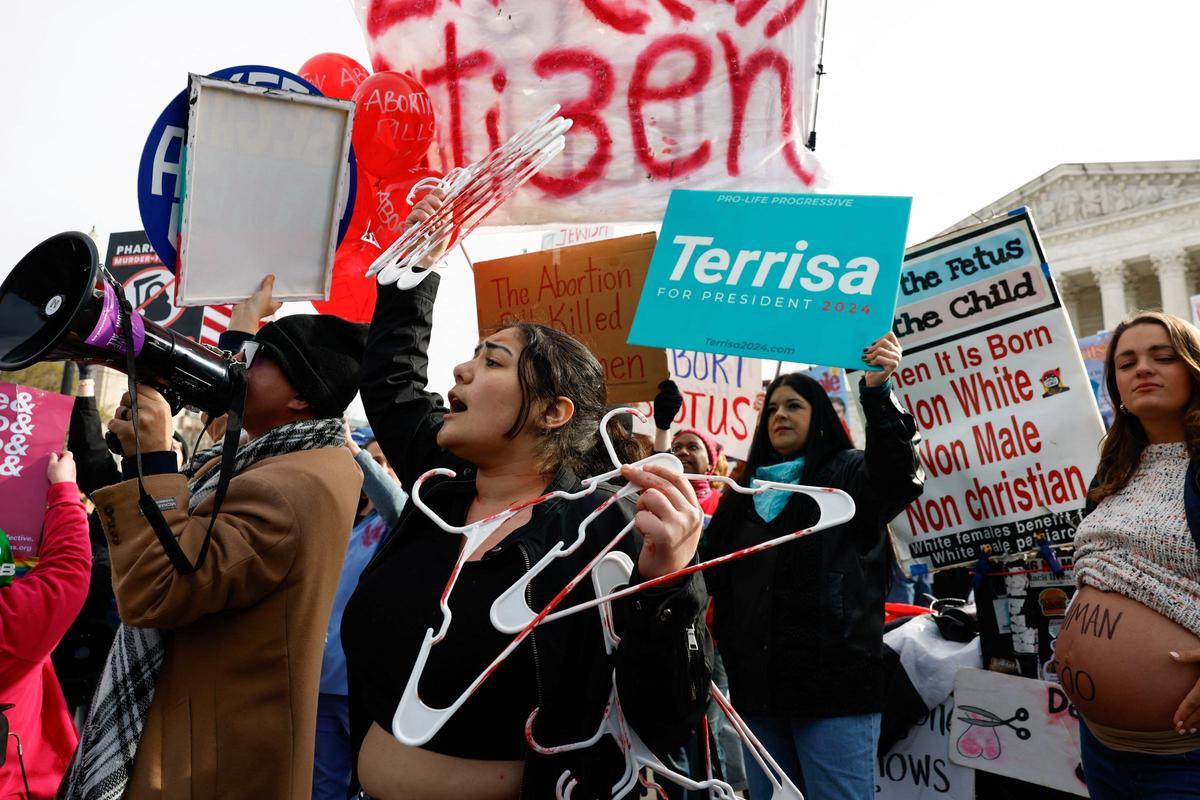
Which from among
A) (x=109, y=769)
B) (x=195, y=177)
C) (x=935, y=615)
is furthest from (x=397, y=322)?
(x=935, y=615)

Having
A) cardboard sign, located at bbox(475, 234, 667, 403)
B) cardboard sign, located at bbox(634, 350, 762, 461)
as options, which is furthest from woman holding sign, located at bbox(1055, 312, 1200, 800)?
cardboard sign, located at bbox(634, 350, 762, 461)

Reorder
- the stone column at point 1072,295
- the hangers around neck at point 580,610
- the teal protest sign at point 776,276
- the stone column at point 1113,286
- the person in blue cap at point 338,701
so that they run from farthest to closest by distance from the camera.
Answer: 1. the stone column at point 1072,295
2. the stone column at point 1113,286
3. the person in blue cap at point 338,701
4. the teal protest sign at point 776,276
5. the hangers around neck at point 580,610

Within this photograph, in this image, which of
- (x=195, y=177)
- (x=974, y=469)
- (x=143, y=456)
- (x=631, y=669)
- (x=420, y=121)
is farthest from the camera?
(x=974, y=469)

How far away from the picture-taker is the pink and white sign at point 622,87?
3639mm

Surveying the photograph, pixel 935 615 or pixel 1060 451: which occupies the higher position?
pixel 1060 451

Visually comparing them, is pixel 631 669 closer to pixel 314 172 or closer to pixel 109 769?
pixel 109 769

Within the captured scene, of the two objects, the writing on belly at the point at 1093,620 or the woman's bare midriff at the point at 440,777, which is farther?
the writing on belly at the point at 1093,620

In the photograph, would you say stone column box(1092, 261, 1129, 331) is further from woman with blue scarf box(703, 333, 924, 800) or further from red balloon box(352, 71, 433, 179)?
red balloon box(352, 71, 433, 179)

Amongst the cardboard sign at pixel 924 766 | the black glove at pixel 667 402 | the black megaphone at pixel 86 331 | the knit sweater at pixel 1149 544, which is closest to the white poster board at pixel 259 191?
the black megaphone at pixel 86 331

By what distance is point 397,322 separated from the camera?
99.8 inches

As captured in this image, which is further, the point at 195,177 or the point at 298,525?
the point at 195,177

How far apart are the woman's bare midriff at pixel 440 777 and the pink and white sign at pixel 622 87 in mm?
2348

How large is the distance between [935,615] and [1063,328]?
125 cm

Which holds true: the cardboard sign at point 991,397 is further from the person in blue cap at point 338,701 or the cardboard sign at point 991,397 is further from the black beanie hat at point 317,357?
the black beanie hat at point 317,357
